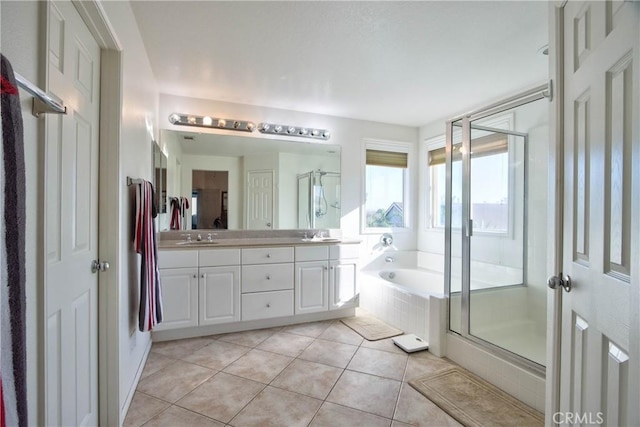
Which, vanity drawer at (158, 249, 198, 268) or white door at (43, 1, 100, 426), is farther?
vanity drawer at (158, 249, 198, 268)

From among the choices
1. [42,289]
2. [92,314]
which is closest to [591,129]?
[42,289]

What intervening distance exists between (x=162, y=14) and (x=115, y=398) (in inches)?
85.0

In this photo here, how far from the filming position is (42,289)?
0.90 meters

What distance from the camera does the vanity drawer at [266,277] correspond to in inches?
109

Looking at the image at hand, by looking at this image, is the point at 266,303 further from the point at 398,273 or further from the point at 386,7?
the point at 386,7

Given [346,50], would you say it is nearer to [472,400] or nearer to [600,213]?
[600,213]

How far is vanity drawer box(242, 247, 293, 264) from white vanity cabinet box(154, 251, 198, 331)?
1.47ft

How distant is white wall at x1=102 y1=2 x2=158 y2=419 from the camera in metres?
1.56

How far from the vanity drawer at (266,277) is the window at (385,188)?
1.39m

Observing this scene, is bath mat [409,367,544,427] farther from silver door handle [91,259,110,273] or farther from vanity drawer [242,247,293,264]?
silver door handle [91,259,110,273]

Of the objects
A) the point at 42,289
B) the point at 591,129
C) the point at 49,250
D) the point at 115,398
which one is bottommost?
the point at 115,398

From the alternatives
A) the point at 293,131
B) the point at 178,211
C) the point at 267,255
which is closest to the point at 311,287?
the point at 267,255

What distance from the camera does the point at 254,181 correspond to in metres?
3.26

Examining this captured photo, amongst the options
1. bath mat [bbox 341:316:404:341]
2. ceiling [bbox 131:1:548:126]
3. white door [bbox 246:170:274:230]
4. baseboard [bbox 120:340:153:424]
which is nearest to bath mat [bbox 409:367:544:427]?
bath mat [bbox 341:316:404:341]
